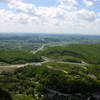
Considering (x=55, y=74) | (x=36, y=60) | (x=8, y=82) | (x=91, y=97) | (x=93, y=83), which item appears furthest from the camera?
(x=36, y=60)

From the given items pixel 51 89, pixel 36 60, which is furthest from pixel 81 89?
pixel 36 60

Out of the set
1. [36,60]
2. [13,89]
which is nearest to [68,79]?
[13,89]

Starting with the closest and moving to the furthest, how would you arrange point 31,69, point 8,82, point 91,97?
point 91,97, point 8,82, point 31,69

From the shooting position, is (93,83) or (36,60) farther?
(36,60)

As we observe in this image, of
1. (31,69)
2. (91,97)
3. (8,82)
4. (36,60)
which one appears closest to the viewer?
(91,97)

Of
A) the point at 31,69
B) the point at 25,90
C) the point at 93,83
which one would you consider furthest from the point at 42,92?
the point at 31,69

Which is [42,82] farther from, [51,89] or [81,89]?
[81,89]

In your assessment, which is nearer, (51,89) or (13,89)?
(13,89)

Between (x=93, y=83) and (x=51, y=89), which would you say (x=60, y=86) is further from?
(x=93, y=83)

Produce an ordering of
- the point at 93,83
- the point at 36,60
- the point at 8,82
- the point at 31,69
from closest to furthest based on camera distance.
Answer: the point at 8,82 < the point at 93,83 < the point at 31,69 < the point at 36,60
